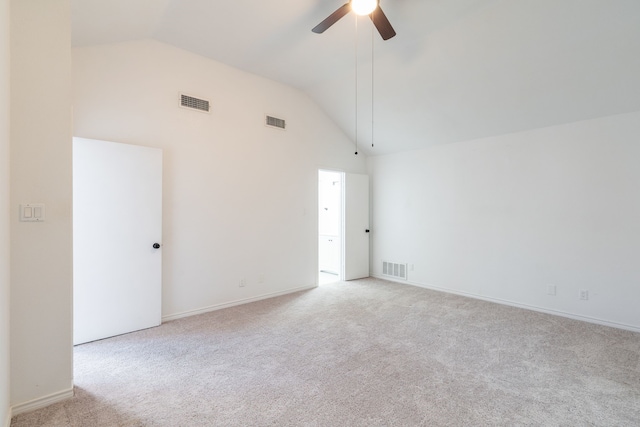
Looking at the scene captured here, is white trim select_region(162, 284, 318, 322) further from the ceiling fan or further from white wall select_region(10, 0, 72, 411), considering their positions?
the ceiling fan

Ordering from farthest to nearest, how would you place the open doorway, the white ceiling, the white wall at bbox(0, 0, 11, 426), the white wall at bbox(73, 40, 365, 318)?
the open doorway → the white wall at bbox(73, 40, 365, 318) → the white ceiling → the white wall at bbox(0, 0, 11, 426)

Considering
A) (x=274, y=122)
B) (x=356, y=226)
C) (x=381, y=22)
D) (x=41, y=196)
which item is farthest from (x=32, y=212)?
(x=356, y=226)

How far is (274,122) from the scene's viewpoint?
457 centimetres

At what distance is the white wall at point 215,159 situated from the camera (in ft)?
10.6

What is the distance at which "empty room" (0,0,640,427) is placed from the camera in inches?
78.7

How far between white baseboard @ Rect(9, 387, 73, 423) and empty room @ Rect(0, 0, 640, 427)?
0.01m

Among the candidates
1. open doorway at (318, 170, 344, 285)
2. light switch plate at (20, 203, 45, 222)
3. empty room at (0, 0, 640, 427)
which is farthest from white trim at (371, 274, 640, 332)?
light switch plate at (20, 203, 45, 222)

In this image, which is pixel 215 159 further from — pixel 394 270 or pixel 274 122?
pixel 394 270

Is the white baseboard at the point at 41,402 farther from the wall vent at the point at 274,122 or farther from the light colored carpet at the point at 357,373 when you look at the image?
the wall vent at the point at 274,122

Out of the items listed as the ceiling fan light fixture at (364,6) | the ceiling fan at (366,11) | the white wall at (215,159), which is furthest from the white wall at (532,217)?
the ceiling fan light fixture at (364,6)

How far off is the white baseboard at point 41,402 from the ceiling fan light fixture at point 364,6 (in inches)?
140

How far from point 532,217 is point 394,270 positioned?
236 cm

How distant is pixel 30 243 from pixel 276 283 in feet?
10.00

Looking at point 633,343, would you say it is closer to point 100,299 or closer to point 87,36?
point 100,299
